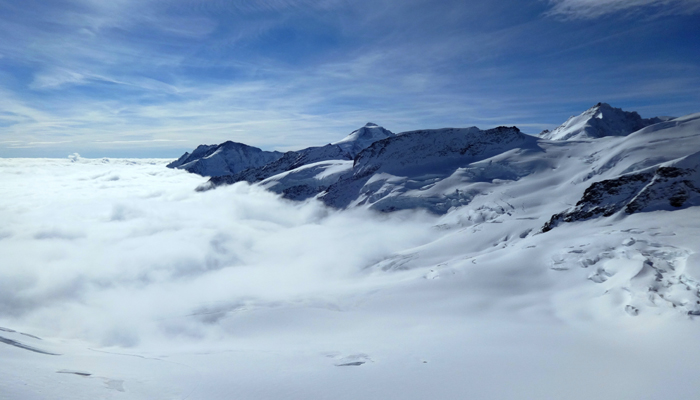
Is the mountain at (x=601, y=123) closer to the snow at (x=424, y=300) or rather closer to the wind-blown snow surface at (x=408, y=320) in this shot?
the snow at (x=424, y=300)

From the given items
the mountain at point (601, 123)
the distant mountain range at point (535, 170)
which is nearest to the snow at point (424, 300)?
the distant mountain range at point (535, 170)

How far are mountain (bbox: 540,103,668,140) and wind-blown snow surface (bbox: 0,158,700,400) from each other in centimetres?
7801

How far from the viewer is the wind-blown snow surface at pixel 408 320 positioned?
13.0m

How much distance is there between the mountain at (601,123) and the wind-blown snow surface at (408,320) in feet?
256

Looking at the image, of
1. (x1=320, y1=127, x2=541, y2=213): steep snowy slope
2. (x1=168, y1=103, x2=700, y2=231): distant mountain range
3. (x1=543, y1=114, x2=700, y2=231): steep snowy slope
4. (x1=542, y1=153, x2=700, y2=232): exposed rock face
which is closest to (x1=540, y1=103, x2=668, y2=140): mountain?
(x1=168, y1=103, x2=700, y2=231): distant mountain range

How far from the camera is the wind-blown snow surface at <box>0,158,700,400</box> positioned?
512 inches

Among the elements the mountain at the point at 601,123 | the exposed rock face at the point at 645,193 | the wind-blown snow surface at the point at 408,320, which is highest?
the mountain at the point at 601,123

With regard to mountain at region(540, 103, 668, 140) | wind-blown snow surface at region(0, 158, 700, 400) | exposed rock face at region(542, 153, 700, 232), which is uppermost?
mountain at region(540, 103, 668, 140)

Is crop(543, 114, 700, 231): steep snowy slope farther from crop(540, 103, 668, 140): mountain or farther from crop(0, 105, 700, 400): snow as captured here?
crop(540, 103, 668, 140): mountain

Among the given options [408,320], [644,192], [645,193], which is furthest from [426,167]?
[408,320]

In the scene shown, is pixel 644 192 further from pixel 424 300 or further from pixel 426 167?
pixel 426 167

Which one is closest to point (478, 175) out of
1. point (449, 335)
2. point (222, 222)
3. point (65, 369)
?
point (449, 335)

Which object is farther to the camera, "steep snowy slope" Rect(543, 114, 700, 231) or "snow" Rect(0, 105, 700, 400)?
"steep snowy slope" Rect(543, 114, 700, 231)

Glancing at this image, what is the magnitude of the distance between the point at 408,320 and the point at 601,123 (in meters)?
145
